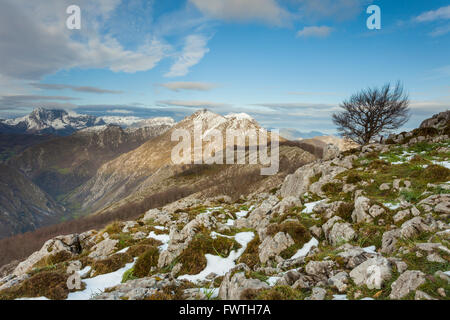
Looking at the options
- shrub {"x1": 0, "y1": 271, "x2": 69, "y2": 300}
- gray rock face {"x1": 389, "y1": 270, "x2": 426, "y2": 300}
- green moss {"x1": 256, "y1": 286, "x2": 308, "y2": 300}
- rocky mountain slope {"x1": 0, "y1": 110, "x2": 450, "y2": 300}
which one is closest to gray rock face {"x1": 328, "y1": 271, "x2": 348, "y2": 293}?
rocky mountain slope {"x1": 0, "y1": 110, "x2": 450, "y2": 300}

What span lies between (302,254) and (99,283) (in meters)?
10.0

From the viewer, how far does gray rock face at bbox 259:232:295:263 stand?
11320 mm

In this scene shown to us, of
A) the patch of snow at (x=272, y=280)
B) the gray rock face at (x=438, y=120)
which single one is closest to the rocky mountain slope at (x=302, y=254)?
the patch of snow at (x=272, y=280)

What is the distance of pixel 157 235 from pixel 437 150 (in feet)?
95.8

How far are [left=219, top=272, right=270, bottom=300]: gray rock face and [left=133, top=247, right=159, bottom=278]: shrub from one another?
273 inches

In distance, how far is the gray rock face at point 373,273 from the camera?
228 inches

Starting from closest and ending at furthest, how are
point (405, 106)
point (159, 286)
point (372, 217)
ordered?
point (159, 286) → point (372, 217) → point (405, 106)

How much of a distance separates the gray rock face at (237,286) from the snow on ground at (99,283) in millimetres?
5521

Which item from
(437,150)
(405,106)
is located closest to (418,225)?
(437,150)

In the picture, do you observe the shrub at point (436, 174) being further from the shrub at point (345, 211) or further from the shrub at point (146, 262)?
the shrub at point (146, 262)

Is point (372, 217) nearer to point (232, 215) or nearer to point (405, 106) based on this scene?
point (232, 215)

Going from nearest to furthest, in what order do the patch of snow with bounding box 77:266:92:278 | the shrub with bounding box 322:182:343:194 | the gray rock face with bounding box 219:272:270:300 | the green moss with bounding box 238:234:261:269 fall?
the gray rock face with bounding box 219:272:270:300, the green moss with bounding box 238:234:261:269, the patch of snow with bounding box 77:266:92:278, the shrub with bounding box 322:182:343:194

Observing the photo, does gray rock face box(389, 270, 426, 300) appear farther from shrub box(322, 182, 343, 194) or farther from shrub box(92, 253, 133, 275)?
shrub box(322, 182, 343, 194)
